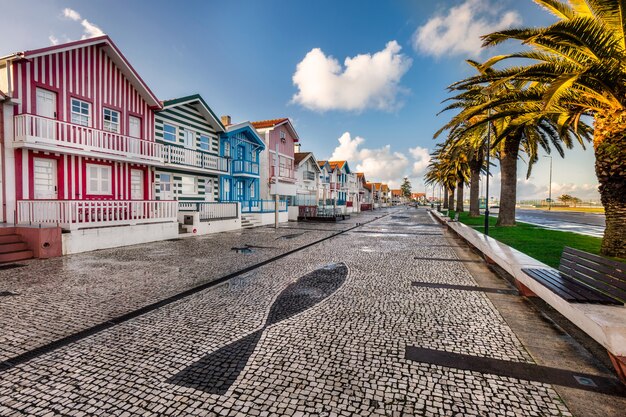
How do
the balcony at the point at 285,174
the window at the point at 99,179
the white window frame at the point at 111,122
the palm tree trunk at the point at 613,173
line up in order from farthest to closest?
the balcony at the point at 285,174 → the white window frame at the point at 111,122 → the window at the point at 99,179 → the palm tree trunk at the point at 613,173

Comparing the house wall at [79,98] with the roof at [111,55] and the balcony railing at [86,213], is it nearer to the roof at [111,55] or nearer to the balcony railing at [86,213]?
the roof at [111,55]

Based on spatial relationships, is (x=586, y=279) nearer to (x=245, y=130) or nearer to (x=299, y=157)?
(x=245, y=130)

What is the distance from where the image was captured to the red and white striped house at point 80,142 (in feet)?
35.4

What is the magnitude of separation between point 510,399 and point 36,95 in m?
16.4

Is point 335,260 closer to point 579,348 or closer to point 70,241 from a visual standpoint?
point 579,348

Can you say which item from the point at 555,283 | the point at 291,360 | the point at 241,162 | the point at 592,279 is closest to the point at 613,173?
the point at 555,283

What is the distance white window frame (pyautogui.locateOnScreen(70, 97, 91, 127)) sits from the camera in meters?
12.9

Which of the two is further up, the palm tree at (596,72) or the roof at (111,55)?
the roof at (111,55)

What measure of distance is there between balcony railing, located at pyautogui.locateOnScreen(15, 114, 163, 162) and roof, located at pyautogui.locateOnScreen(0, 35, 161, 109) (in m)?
2.35

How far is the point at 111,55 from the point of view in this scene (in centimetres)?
1427

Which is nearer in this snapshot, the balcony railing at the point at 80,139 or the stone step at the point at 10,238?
the stone step at the point at 10,238

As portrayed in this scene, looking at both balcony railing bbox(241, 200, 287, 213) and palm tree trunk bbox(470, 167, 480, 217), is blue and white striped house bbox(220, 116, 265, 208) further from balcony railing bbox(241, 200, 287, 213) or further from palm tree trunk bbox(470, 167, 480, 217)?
palm tree trunk bbox(470, 167, 480, 217)

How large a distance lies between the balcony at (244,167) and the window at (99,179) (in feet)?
28.8

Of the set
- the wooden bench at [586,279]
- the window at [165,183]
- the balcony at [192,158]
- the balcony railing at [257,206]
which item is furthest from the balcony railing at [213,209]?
the wooden bench at [586,279]
